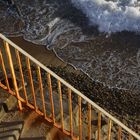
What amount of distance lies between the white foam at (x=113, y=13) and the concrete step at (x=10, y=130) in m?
4.56

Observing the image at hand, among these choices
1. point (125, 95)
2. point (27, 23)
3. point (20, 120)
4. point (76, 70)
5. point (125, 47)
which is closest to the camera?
point (20, 120)

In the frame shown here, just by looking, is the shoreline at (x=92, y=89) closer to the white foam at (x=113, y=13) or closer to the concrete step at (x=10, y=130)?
the white foam at (x=113, y=13)

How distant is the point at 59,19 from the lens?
10.7 metres

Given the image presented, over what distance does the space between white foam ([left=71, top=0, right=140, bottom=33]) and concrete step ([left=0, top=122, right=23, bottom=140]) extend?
456 centimetres

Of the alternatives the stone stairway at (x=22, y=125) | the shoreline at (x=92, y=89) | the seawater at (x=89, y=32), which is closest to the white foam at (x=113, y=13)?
the seawater at (x=89, y=32)

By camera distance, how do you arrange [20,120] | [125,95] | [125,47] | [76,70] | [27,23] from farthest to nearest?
[27,23] → [125,47] → [76,70] → [125,95] → [20,120]

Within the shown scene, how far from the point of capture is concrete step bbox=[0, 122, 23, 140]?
20.5 feet

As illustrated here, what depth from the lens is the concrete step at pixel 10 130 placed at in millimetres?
6254

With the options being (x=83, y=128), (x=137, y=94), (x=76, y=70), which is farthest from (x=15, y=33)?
(x=83, y=128)

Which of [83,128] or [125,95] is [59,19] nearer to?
[125,95]

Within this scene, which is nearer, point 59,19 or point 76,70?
point 76,70

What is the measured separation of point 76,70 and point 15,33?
2051mm

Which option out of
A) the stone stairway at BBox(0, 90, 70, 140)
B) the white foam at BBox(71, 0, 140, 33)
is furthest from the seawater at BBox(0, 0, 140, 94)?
the stone stairway at BBox(0, 90, 70, 140)

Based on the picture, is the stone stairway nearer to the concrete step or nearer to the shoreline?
the concrete step
